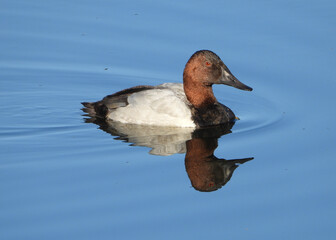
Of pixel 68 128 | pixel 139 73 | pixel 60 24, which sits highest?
pixel 60 24

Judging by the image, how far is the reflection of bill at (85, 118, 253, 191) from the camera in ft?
30.1

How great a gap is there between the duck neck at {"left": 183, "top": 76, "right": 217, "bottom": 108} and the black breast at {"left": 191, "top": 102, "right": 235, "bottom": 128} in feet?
0.29

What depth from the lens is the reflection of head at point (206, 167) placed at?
8992 millimetres

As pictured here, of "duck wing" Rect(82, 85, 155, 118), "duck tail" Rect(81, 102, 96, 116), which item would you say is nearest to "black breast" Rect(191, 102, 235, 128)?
"duck wing" Rect(82, 85, 155, 118)

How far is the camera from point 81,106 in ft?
38.9

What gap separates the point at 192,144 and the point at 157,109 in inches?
37.7

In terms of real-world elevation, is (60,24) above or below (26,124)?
above

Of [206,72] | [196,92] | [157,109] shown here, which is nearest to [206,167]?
[157,109]

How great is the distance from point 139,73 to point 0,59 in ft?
8.31

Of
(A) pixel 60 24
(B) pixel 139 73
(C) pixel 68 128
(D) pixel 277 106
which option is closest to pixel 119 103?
(C) pixel 68 128

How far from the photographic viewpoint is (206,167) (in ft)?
31.1

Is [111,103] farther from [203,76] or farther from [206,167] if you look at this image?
[206,167]

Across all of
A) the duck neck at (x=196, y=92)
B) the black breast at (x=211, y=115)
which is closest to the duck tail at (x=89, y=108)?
the duck neck at (x=196, y=92)

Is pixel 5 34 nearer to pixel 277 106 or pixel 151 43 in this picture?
pixel 151 43
